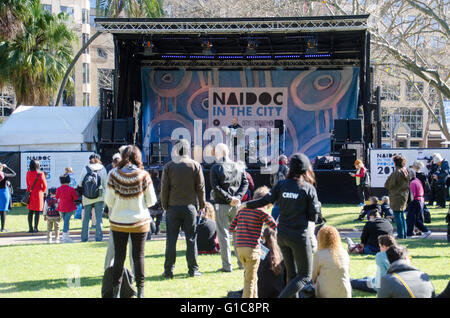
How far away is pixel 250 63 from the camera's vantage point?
21406mm

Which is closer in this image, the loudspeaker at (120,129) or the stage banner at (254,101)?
the loudspeaker at (120,129)

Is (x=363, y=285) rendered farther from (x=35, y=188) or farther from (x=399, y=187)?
(x=35, y=188)

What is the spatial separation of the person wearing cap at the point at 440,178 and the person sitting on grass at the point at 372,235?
6.54 m

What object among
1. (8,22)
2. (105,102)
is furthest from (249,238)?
(8,22)

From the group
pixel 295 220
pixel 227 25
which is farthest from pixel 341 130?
pixel 295 220

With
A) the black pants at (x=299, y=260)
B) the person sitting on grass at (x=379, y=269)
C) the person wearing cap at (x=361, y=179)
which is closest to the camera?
the black pants at (x=299, y=260)

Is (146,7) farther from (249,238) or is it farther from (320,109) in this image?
(249,238)

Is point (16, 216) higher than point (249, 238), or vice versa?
point (249, 238)

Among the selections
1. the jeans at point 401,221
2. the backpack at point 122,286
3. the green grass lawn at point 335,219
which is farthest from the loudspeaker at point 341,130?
the backpack at point 122,286

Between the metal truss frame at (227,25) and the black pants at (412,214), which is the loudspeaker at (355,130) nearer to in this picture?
the metal truss frame at (227,25)

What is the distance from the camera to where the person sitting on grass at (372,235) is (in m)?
8.91

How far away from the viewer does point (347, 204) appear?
54.7 feet

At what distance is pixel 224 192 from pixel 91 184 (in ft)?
10.9

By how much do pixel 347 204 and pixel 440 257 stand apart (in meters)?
7.74
